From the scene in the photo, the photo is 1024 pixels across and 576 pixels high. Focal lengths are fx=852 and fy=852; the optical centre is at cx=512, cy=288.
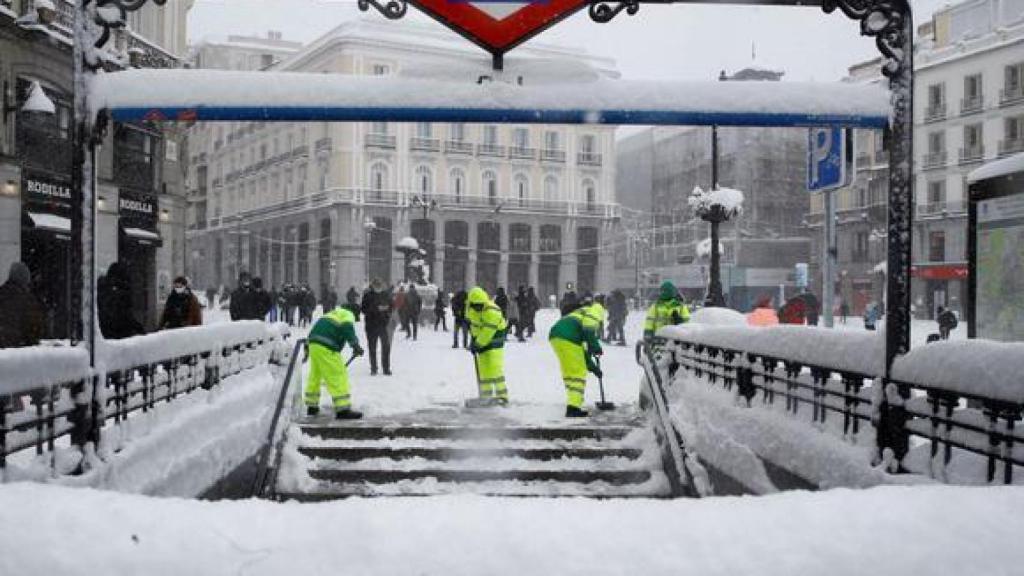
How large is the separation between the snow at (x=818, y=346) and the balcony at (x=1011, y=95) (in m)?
42.1

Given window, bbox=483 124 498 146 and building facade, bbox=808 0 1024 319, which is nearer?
A: building facade, bbox=808 0 1024 319

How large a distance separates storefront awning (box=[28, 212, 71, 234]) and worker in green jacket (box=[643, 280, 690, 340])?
13016mm

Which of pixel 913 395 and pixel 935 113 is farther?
pixel 935 113

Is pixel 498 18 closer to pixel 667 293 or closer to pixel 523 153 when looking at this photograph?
pixel 667 293

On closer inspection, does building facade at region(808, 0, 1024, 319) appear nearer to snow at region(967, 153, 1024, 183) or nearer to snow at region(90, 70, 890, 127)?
snow at region(967, 153, 1024, 183)

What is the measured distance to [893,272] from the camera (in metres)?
4.84

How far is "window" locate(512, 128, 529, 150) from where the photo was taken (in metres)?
57.2

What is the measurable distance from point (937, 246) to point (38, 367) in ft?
164

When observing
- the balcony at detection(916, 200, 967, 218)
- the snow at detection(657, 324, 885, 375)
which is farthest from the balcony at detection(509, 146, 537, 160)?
the snow at detection(657, 324, 885, 375)

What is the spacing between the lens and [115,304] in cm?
970

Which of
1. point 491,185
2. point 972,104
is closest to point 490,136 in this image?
point 491,185

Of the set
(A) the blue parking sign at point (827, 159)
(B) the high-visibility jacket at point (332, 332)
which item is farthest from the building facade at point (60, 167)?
(A) the blue parking sign at point (827, 159)

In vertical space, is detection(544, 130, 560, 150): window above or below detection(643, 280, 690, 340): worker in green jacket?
above

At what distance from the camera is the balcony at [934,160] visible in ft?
153
